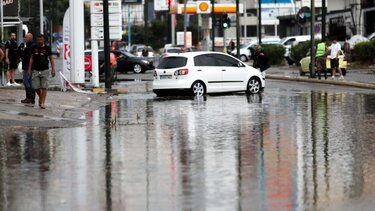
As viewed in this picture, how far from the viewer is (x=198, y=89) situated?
1061 inches

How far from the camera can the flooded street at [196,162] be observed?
9.44 m

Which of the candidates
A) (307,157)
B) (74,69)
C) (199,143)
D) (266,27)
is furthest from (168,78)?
(266,27)

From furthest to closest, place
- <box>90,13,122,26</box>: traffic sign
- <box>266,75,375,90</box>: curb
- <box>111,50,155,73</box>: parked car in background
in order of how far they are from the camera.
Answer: <box>111,50,155,73</box>: parked car in background < <box>266,75,375,90</box>: curb < <box>90,13,122,26</box>: traffic sign

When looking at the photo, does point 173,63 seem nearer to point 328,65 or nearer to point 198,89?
point 198,89

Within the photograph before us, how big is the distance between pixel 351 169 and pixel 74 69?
18.5 meters

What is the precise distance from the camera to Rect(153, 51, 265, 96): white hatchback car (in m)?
26.8

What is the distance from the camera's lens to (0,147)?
13836mm

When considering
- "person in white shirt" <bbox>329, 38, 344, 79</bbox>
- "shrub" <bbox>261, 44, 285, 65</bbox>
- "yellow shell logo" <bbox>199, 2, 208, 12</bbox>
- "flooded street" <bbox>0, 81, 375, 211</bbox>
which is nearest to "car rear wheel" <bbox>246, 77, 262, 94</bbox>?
"flooded street" <bbox>0, 81, 375, 211</bbox>

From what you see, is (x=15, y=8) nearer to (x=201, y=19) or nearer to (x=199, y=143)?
(x=199, y=143)

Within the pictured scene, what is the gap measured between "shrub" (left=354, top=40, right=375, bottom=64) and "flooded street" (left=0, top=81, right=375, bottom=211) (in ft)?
90.5

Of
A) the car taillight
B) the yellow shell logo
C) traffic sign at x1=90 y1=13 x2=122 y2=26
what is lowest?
the car taillight

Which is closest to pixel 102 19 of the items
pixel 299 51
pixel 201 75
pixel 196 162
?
pixel 201 75

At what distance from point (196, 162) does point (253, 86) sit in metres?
16.2

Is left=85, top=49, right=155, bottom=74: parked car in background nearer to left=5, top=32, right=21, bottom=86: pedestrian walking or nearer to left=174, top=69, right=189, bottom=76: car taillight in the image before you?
left=5, top=32, right=21, bottom=86: pedestrian walking
